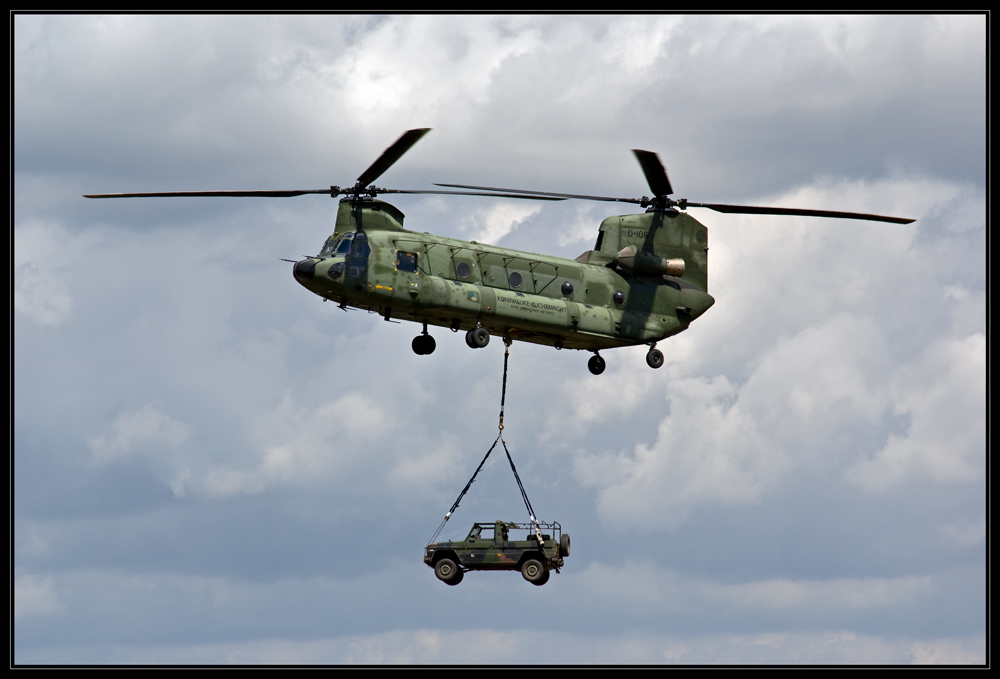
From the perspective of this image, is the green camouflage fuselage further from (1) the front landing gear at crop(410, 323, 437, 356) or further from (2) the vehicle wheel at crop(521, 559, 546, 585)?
(2) the vehicle wheel at crop(521, 559, 546, 585)

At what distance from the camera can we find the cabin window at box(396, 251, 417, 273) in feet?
154

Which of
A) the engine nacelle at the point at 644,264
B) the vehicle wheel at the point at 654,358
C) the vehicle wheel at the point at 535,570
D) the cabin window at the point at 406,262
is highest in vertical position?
the engine nacelle at the point at 644,264

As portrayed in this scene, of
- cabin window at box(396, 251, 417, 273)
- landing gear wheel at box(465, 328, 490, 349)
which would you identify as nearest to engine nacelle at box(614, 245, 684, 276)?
landing gear wheel at box(465, 328, 490, 349)

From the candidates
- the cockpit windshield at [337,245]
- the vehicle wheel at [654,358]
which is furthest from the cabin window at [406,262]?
the vehicle wheel at [654,358]

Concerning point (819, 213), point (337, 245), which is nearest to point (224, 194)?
point (337, 245)

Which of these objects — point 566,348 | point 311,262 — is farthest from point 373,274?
point 566,348

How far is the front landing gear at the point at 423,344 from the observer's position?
49.7m

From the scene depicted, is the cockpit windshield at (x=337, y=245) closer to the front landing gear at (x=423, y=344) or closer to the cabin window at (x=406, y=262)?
the cabin window at (x=406, y=262)

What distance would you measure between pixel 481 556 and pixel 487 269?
9774 millimetres

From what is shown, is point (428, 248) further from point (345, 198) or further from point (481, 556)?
point (481, 556)

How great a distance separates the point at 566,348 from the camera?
51.6m

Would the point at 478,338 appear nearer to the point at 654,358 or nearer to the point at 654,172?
the point at 654,358

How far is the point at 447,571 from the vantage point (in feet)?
153

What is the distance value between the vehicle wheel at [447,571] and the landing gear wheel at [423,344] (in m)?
7.59
